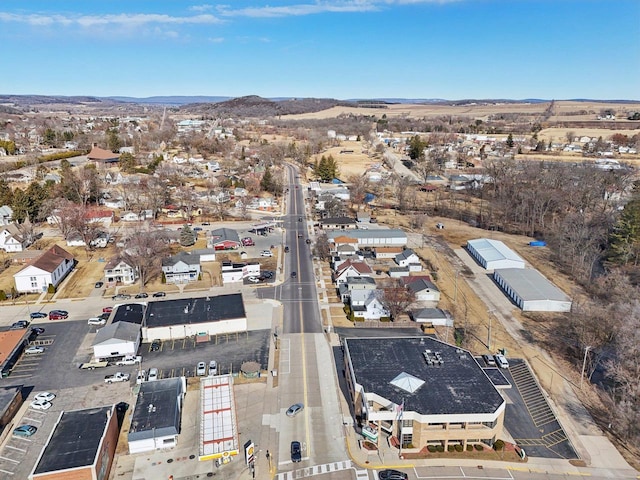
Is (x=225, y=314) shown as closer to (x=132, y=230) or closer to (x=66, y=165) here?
(x=132, y=230)

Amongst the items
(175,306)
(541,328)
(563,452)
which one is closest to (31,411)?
(175,306)

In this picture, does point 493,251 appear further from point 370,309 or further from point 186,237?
point 186,237

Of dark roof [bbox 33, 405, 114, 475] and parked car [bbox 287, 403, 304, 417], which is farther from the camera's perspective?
parked car [bbox 287, 403, 304, 417]

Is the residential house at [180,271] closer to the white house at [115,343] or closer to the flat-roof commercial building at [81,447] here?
the white house at [115,343]

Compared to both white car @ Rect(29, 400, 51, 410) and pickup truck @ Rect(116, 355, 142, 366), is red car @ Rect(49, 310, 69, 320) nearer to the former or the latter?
pickup truck @ Rect(116, 355, 142, 366)

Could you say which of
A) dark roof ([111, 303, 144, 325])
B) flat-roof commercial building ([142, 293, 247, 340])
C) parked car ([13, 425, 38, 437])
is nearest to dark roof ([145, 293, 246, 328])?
flat-roof commercial building ([142, 293, 247, 340])
